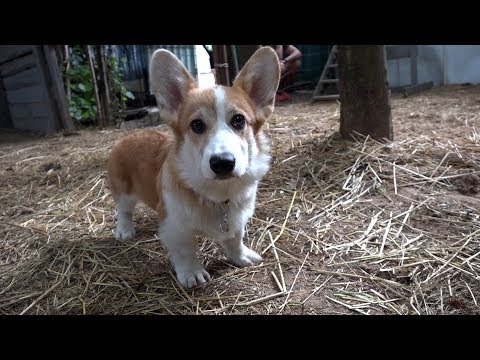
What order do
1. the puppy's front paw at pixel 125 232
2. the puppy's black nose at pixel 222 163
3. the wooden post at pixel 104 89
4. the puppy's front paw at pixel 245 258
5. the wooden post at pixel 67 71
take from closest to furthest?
the puppy's black nose at pixel 222 163
the puppy's front paw at pixel 245 258
the puppy's front paw at pixel 125 232
the wooden post at pixel 104 89
the wooden post at pixel 67 71

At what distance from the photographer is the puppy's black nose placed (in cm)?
198

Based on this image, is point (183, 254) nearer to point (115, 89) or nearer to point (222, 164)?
point (222, 164)

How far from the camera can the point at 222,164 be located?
1.99 metres

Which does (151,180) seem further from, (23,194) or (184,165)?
(23,194)

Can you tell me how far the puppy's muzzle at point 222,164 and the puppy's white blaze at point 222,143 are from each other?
0.07ft

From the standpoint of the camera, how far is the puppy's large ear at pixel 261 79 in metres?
2.38

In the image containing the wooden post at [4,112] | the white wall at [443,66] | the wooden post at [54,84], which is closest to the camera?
the wooden post at [54,84]

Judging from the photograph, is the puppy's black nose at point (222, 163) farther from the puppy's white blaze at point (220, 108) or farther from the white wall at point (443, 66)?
the white wall at point (443, 66)

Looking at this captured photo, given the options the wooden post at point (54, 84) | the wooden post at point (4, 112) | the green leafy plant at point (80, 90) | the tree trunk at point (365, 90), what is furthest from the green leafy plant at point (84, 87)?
the tree trunk at point (365, 90)

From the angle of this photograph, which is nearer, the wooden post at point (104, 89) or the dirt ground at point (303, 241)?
the dirt ground at point (303, 241)

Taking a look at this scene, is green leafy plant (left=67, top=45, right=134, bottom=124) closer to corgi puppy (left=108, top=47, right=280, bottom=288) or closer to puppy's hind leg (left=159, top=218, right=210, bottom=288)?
corgi puppy (left=108, top=47, right=280, bottom=288)

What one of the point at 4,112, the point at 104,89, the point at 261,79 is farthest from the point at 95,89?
the point at 261,79

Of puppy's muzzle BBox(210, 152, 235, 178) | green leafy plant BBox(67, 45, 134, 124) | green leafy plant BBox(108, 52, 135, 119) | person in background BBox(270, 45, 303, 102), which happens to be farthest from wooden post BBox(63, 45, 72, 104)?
puppy's muzzle BBox(210, 152, 235, 178)

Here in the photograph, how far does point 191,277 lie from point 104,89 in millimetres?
6103
